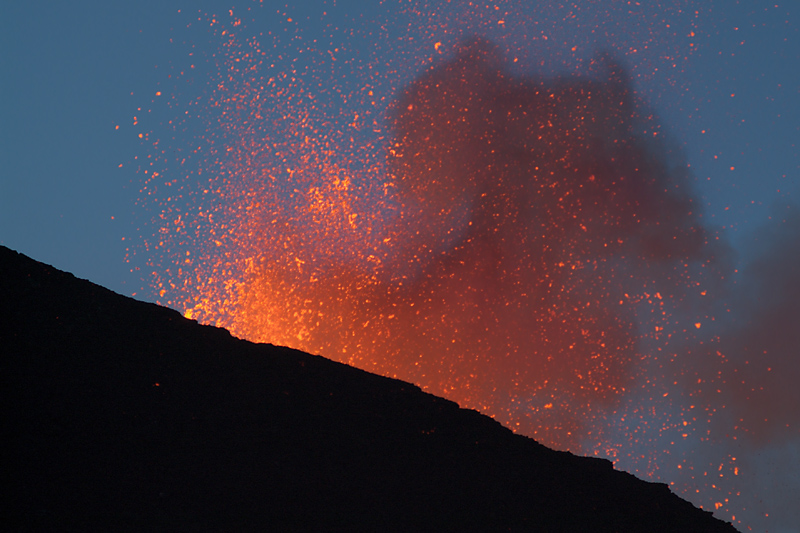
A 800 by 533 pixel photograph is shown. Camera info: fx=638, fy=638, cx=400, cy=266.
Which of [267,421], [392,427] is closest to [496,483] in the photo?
[392,427]

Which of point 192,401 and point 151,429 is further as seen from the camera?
point 192,401

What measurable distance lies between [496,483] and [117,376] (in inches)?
234

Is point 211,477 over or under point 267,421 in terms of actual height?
under

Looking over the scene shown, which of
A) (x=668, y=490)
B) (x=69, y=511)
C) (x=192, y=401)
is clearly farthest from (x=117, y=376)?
(x=668, y=490)

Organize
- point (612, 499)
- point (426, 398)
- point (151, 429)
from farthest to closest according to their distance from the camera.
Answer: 1. point (426, 398)
2. point (612, 499)
3. point (151, 429)

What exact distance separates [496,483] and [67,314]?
758 centimetres

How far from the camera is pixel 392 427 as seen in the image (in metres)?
10.4

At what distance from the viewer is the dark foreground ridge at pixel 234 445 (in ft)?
24.9

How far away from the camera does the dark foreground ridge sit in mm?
7602

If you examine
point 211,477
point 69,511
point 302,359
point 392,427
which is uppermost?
point 302,359

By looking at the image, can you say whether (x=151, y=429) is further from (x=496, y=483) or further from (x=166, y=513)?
(x=496, y=483)

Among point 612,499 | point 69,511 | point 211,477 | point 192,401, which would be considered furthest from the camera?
point 612,499

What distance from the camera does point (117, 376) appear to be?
9602 mm

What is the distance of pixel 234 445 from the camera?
8.85m
